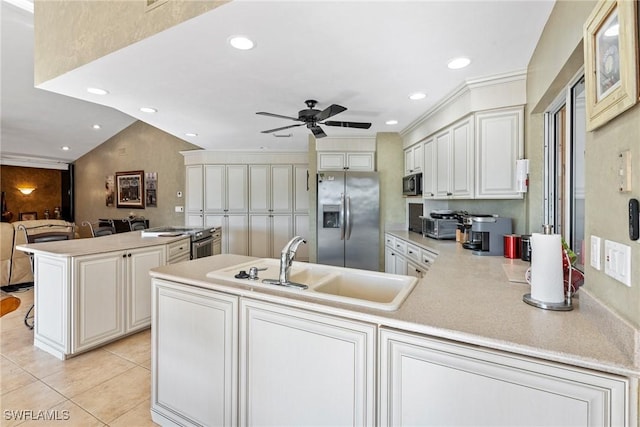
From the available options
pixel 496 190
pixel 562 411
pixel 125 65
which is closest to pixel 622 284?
pixel 562 411

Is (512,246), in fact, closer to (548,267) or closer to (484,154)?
(484,154)

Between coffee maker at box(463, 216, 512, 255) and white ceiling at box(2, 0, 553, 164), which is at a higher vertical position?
white ceiling at box(2, 0, 553, 164)

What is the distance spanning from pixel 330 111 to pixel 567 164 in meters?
1.74

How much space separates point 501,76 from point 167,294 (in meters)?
2.88

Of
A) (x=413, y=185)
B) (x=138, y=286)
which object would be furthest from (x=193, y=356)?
(x=413, y=185)

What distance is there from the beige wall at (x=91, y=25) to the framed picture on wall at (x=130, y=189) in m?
4.86

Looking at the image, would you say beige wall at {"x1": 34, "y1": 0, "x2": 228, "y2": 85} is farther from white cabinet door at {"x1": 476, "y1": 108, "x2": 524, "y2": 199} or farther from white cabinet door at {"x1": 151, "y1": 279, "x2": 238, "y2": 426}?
white cabinet door at {"x1": 476, "y1": 108, "x2": 524, "y2": 199}

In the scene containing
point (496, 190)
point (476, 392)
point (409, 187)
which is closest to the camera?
point (476, 392)

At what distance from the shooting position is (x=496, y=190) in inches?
98.5

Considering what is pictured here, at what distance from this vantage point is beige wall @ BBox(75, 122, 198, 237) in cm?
680

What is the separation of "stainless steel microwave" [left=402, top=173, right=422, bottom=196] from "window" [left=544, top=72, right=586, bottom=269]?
5.45ft

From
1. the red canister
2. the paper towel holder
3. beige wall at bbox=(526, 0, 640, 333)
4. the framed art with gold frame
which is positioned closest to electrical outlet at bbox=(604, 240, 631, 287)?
beige wall at bbox=(526, 0, 640, 333)

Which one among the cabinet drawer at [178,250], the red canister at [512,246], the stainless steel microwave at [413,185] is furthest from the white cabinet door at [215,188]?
the red canister at [512,246]

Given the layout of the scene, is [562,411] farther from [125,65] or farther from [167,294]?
[125,65]
